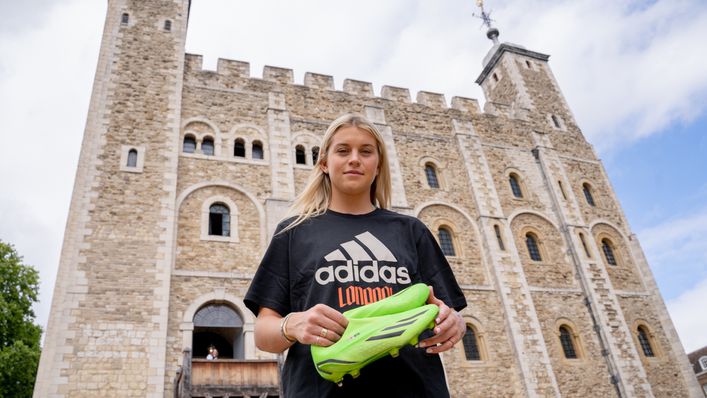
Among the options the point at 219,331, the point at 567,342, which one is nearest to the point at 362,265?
the point at 219,331

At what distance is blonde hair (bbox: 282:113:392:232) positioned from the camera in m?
2.33

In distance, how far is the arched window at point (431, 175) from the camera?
1838 cm

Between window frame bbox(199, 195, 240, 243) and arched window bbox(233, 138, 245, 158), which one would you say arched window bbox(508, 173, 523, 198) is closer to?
arched window bbox(233, 138, 245, 158)

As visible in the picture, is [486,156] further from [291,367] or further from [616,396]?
[291,367]

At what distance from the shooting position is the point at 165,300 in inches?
476

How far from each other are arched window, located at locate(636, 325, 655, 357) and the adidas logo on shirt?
19.2 m

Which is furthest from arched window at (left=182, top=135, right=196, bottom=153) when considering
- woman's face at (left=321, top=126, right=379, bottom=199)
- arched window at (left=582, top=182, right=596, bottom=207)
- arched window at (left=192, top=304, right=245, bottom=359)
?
arched window at (left=582, top=182, right=596, bottom=207)

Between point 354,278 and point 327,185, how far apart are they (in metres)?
0.61

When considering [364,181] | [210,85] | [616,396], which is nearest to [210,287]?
[210,85]

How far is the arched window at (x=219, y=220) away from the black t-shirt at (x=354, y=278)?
41.1ft

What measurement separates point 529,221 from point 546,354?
5255mm

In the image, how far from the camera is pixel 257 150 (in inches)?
641

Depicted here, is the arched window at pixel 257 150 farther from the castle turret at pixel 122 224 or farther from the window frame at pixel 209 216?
the castle turret at pixel 122 224

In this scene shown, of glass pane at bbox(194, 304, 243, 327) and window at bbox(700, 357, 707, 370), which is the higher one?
window at bbox(700, 357, 707, 370)
